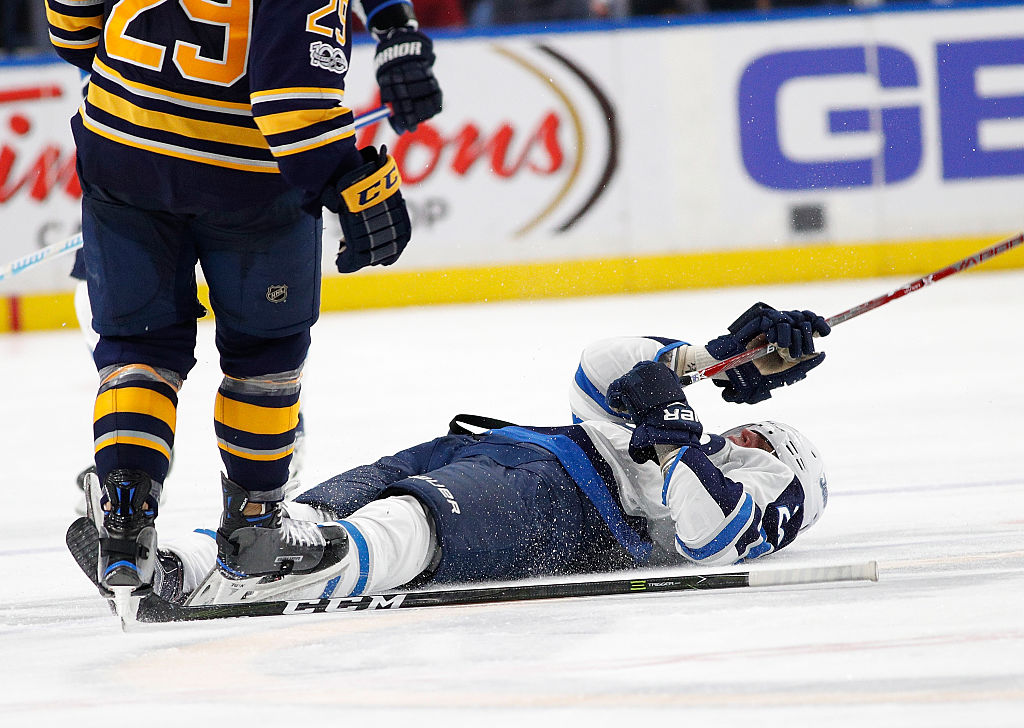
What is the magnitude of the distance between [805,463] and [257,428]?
2.75 feet

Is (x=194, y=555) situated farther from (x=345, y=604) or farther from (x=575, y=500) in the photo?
(x=575, y=500)

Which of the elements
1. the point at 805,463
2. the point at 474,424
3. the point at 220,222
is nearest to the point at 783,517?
the point at 805,463

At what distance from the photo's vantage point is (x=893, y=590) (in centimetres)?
198

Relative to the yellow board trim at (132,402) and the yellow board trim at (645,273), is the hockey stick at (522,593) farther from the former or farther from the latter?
the yellow board trim at (645,273)

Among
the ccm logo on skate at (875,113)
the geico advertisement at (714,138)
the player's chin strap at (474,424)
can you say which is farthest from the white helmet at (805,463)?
the ccm logo on skate at (875,113)

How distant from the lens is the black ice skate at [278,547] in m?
2.04

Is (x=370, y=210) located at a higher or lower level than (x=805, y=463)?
higher

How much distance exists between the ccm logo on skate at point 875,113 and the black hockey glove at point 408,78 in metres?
4.49

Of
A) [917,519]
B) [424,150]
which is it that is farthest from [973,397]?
[424,150]

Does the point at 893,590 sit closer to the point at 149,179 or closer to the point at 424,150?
the point at 149,179

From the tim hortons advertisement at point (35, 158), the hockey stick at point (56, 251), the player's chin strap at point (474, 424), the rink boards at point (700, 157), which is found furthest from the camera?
the rink boards at point (700, 157)

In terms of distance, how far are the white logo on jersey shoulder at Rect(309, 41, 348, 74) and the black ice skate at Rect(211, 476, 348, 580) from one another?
614 millimetres

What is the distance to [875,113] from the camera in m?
6.76

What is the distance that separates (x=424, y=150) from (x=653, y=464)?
4.55 meters
